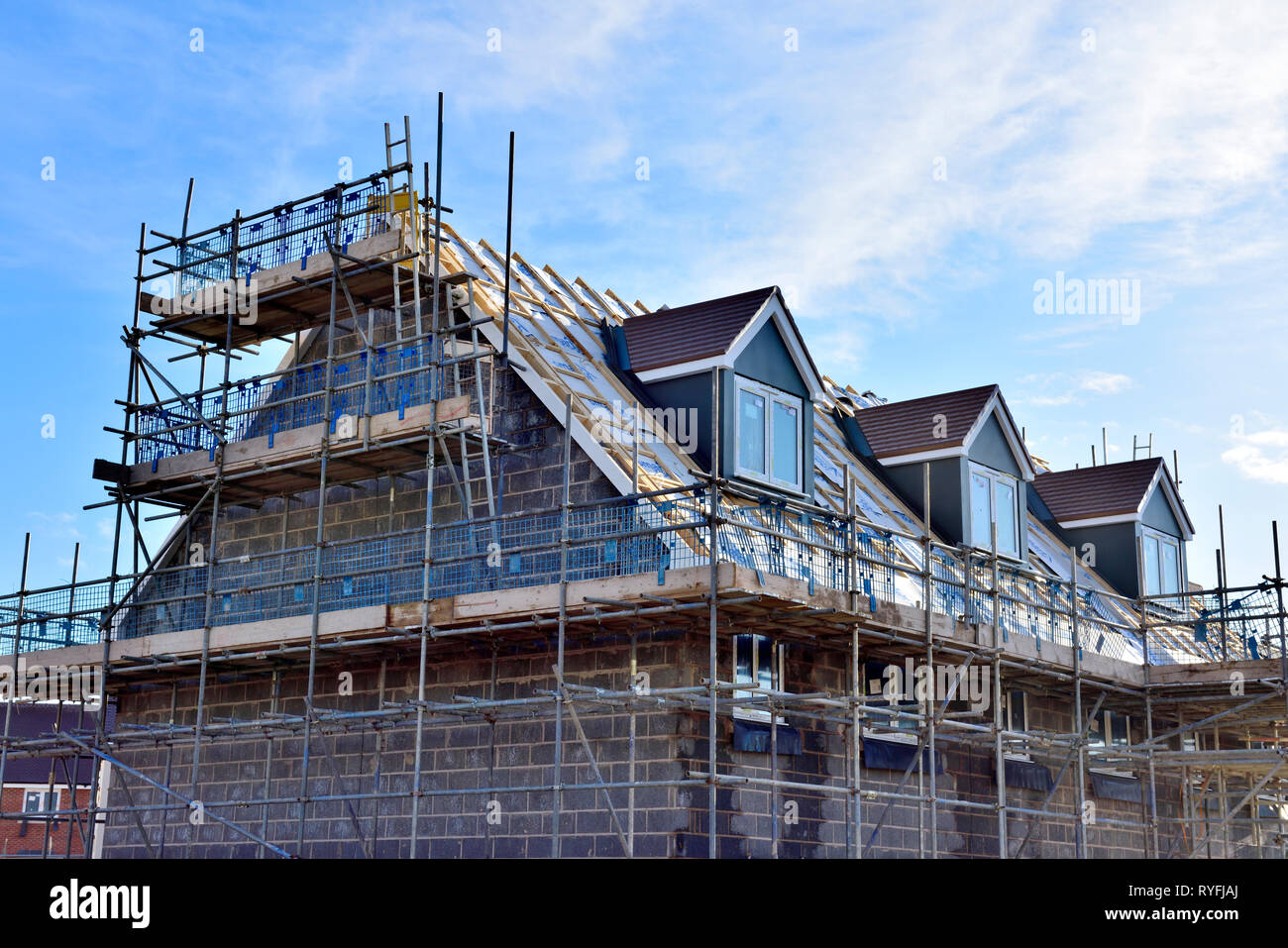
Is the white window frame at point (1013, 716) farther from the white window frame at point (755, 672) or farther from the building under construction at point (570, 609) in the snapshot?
the white window frame at point (755, 672)

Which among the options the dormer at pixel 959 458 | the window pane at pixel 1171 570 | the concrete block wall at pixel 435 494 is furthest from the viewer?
the window pane at pixel 1171 570

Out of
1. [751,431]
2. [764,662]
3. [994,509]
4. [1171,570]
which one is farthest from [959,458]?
[1171,570]

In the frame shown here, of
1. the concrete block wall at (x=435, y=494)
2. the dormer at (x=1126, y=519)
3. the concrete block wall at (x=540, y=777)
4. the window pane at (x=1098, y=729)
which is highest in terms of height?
the dormer at (x=1126, y=519)

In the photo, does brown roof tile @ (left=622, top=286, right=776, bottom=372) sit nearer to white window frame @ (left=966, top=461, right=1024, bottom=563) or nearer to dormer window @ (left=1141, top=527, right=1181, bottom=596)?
white window frame @ (left=966, top=461, right=1024, bottom=563)

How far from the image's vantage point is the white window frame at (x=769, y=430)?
19891mm

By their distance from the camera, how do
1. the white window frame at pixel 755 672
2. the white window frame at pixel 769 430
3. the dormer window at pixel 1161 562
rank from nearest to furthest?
the white window frame at pixel 755 672, the white window frame at pixel 769 430, the dormer window at pixel 1161 562

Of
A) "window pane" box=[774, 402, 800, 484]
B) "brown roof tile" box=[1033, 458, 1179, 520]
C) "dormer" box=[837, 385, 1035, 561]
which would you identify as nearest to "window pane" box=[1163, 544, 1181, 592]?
"brown roof tile" box=[1033, 458, 1179, 520]

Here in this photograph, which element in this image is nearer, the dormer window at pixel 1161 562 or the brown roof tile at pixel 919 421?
the brown roof tile at pixel 919 421

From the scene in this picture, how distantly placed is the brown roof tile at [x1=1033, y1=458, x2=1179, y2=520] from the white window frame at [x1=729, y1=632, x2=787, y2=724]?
11.5 meters

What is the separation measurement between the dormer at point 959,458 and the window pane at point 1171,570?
17.3 ft

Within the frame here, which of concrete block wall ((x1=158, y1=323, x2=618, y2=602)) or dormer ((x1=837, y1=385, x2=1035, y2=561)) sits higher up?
dormer ((x1=837, y1=385, x2=1035, y2=561))

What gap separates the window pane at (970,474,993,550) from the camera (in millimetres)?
23484

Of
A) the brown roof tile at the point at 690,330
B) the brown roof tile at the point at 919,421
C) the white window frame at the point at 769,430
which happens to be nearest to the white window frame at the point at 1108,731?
the brown roof tile at the point at 919,421

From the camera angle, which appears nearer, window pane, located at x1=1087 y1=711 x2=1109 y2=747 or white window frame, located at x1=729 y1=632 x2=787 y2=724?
white window frame, located at x1=729 y1=632 x2=787 y2=724
